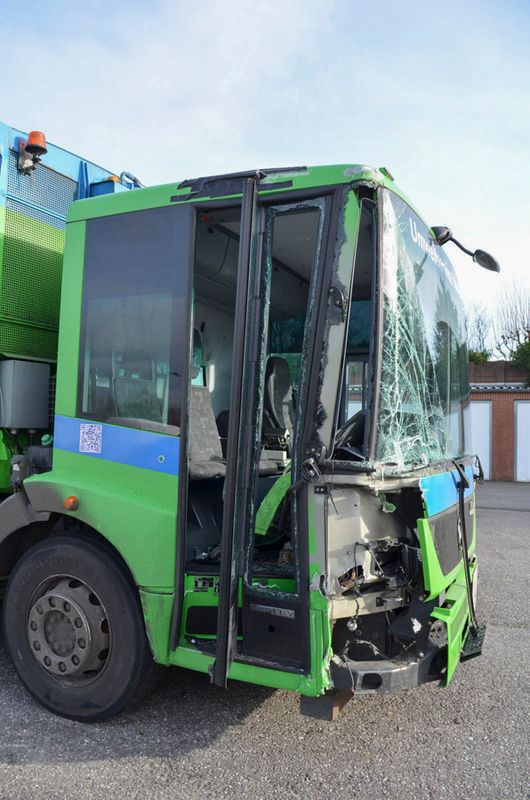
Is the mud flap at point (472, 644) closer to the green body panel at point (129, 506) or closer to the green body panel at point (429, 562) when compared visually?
the green body panel at point (429, 562)

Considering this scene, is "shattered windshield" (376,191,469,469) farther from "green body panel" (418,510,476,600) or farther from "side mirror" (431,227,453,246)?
"green body panel" (418,510,476,600)

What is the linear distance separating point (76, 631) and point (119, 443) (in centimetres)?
103

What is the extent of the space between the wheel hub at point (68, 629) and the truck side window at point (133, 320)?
972 millimetres

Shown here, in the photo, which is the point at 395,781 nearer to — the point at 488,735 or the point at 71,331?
the point at 488,735

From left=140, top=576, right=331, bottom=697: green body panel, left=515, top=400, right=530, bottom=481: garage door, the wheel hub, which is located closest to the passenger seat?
left=140, top=576, right=331, bottom=697: green body panel

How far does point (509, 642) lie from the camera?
4949 mm

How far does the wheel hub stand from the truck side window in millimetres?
972

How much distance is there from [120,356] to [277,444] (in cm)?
158

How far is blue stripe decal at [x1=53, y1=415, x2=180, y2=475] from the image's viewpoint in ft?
10.5

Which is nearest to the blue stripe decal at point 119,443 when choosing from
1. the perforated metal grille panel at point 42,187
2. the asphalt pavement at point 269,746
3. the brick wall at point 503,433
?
the asphalt pavement at point 269,746

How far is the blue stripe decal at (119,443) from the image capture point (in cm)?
321

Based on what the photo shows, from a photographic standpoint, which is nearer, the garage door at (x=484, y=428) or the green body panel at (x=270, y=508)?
the green body panel at (x=270, y=508)

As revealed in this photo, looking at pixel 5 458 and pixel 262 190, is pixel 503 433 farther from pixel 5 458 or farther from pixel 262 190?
pixel 262 190

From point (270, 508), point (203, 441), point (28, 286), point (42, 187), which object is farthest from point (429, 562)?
point (42, 187)
